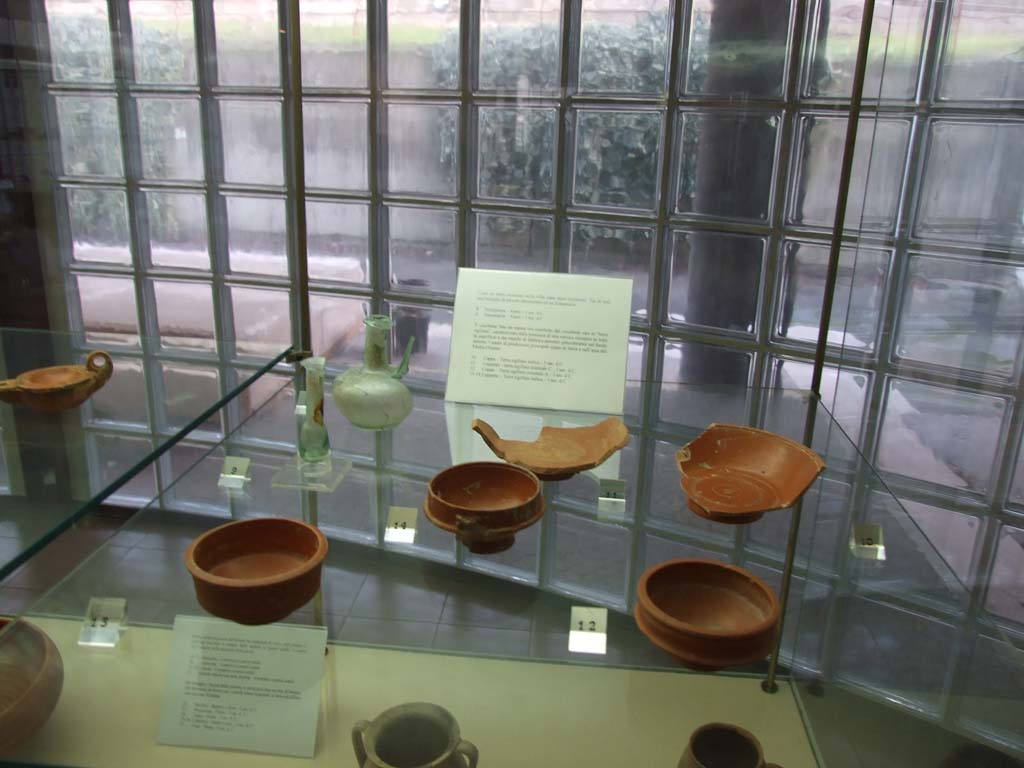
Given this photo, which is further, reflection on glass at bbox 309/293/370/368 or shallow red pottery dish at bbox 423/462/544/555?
reflection on glass at bbox 309/293/370/368

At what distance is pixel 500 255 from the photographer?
1787mm

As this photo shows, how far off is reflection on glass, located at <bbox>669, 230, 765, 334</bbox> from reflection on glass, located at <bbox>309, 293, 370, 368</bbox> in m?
0.73

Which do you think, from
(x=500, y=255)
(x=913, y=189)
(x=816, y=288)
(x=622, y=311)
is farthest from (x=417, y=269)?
(x=913, y=189)

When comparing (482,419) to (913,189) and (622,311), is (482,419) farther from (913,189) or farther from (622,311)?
A: (913,189)

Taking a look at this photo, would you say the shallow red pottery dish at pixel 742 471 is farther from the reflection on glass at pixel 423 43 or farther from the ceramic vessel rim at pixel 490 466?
the reflection on glass at pixel 423 43

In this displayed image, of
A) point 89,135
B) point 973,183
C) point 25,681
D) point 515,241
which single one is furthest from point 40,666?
point 973,183

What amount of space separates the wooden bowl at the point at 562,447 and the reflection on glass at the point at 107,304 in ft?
4.23

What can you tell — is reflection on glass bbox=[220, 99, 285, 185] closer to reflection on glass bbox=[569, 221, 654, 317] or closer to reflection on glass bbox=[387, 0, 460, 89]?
reflection on glass bbox=[387, 0, 460, 89]

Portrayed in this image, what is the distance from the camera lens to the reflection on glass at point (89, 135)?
1.86 m

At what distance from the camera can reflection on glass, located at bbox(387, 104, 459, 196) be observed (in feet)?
5.72

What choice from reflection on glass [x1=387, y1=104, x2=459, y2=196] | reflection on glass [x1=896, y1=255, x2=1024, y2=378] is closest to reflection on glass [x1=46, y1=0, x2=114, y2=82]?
reflection on glass [x1=387, y1=104, x2=459, y2=196]

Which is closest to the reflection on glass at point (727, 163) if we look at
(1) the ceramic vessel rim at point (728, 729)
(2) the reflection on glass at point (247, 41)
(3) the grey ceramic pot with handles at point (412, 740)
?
(2) the reflection on glass at point (247, 41)

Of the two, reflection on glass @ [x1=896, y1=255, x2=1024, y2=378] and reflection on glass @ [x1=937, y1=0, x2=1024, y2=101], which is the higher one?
reflection on glass @ [x1=937, y1=0, x2=1024, y2=101]

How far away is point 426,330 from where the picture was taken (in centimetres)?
187
